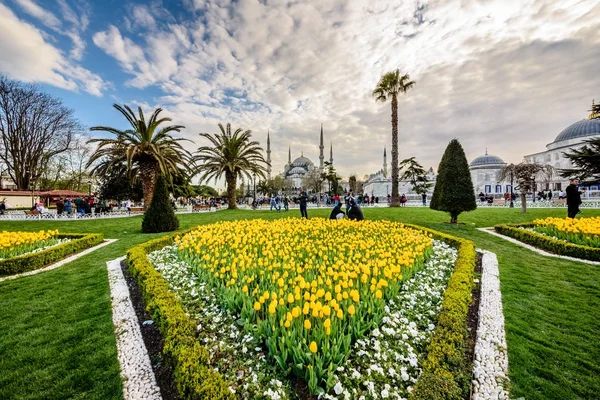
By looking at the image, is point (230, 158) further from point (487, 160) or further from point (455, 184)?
point (487, 160)

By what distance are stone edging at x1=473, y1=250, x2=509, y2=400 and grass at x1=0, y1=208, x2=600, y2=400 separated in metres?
0.10

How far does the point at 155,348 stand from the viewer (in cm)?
345

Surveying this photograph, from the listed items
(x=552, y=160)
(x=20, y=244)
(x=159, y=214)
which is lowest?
(x=20, y=244)

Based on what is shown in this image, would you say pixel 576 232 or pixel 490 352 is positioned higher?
pixel 576 232

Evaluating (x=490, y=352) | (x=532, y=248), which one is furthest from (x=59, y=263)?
(x=532, y=248)

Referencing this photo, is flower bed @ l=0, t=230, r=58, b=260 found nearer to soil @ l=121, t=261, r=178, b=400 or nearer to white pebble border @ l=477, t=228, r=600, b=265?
soil @ l=121, t=261, r=178, b=400

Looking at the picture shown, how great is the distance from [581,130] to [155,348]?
69147 millimetres

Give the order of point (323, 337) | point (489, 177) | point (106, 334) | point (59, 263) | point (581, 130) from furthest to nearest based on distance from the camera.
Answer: point (489, 177)
point (581, 130)
point (59, 263)
point (106, 334)
point (323, 337)

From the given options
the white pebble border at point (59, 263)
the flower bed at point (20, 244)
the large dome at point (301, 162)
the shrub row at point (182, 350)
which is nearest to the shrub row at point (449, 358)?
the shrub row at point (182, 350)

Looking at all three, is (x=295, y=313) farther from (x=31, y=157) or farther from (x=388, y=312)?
(x=31, y=157)

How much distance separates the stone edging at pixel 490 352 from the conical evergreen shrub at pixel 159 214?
11.7 m

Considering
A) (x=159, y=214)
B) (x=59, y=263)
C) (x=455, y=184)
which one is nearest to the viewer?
(x=59, y=263)

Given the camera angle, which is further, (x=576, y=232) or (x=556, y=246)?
(x=576, y=232)

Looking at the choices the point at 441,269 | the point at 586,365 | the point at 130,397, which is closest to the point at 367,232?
the point at 441,269
